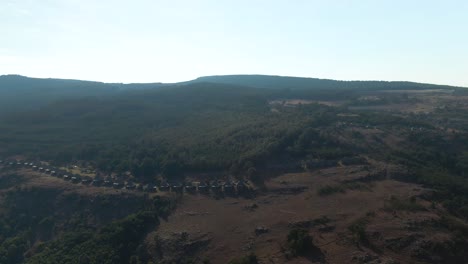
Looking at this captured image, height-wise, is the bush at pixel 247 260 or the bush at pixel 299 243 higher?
the bush at pixel 299 243

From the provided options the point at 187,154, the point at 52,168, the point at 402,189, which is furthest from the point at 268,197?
the point at 52,168

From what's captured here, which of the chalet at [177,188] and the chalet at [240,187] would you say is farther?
the chalet at [177,188]

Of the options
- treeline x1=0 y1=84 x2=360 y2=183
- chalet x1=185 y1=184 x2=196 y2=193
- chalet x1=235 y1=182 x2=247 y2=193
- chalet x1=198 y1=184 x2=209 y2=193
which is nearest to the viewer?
chalet x1=235 y1=182 x2=247 y2=193

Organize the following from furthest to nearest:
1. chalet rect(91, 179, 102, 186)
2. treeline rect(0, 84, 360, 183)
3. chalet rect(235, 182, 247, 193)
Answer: treeline rect(0, 84, 360, 183), chalet rect(91, 179, 102, 186), chalet rect(235, 182, 247, 193)

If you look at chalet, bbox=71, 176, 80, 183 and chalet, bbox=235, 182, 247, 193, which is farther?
chalet, bbox=71, 176, 80, 183

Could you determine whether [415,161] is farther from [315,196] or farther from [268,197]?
[268,197]

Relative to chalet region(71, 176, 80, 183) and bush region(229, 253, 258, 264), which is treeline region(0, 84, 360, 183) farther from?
bush region(229, 253, 258, 264)

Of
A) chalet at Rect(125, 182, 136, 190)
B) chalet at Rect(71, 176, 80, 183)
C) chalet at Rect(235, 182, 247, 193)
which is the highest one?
chalet at Rect(235, 182, 247, 193)

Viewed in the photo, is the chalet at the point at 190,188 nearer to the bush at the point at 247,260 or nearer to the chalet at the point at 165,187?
the chalet at the point at 165,187

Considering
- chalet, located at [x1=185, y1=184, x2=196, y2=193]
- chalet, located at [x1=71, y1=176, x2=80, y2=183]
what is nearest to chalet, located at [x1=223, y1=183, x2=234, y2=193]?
chalet, located at [x1=185, y1=184, x2=196, y2=193]

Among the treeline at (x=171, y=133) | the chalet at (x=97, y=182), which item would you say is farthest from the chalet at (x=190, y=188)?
the chalet at (x=97, y=182)

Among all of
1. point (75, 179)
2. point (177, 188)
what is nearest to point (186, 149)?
point (177, 188)
